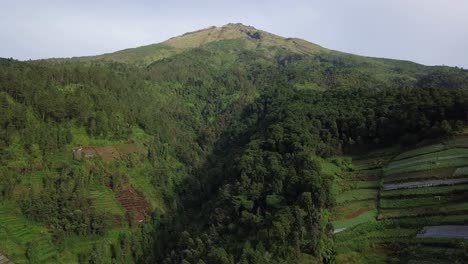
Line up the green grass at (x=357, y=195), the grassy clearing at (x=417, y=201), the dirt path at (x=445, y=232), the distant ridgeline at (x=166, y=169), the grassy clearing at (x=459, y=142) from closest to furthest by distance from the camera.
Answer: the dirt path at (x=445, y=232), the grassy clearing at (x=417, y=201), the distant ridgeline at (x=166, y=169), the green grass at (x=357, y=195), the grassy clearing at (x=459, y=142)

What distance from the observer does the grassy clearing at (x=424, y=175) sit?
4795 centimetres

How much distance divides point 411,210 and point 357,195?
8.24m

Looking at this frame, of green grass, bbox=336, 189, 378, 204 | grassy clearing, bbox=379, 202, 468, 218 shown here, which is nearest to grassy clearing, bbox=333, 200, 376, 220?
green grass, bbox=336, 189, 378, 204

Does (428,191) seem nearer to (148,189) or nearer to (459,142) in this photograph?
(459,142)

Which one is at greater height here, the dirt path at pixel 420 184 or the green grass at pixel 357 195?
the dirt path at pixel 420 184

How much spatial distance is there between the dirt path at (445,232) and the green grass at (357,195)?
34.0 ft

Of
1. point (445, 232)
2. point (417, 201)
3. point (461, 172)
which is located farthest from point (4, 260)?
point (461, 172)

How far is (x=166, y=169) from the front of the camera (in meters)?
86.6

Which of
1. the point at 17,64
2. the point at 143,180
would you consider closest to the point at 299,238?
the point at 143,180

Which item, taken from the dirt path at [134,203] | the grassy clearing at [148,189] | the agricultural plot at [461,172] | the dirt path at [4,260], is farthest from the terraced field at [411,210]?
the dirt path at [4,260]

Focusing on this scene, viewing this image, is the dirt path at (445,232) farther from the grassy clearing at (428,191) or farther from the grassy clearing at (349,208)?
the grassy clearing at (349,208)

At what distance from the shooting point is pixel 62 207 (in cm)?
6388

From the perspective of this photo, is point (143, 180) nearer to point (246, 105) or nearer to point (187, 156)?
point (187, 156)

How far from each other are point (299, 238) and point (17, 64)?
80581 mm
